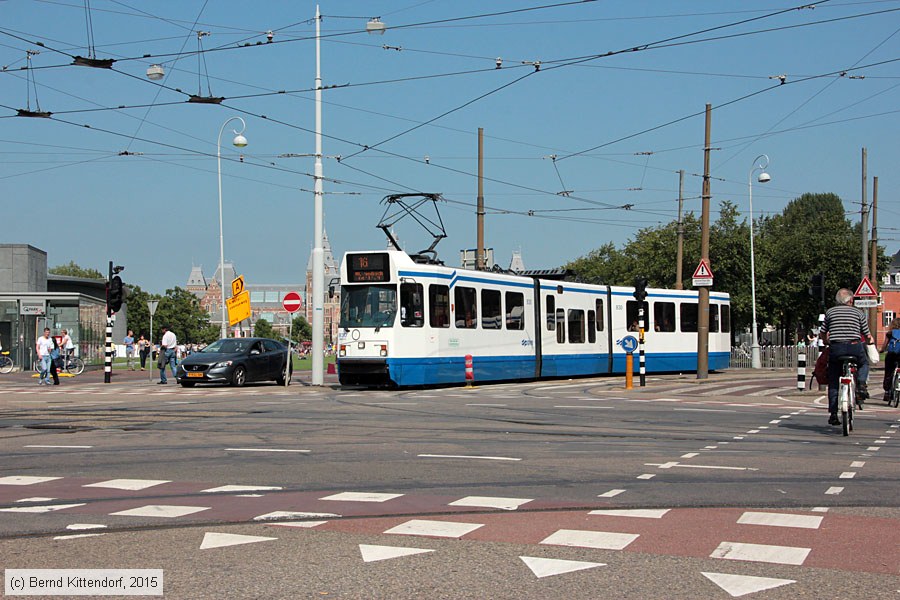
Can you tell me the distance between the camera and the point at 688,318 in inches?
1391

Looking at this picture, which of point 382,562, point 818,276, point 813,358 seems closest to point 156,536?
point 382,562

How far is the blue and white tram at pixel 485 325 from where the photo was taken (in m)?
23.7

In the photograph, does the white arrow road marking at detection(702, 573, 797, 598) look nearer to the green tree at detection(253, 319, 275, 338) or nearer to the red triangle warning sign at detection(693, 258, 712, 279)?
the red triangle warning sign at detection(693, 258, 712, 279)

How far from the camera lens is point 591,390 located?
24.5m

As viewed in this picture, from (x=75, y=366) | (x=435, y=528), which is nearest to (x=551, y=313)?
(x=75, y=366)

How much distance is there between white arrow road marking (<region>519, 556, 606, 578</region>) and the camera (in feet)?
17.5

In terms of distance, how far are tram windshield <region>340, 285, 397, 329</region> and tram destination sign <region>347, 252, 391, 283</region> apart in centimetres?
17

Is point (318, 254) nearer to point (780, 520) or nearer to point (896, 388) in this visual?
point (896, 388)

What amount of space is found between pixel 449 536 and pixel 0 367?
37.3 meters

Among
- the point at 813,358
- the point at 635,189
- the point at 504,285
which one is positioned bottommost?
the point at 813,358

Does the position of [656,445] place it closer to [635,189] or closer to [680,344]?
[680,344]

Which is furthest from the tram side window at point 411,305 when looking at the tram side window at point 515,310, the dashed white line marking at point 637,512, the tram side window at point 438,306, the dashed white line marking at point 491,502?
the dashed white line marking at point 637,512

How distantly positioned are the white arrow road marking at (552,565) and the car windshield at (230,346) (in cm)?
2332

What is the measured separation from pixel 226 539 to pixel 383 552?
3.45 ft
